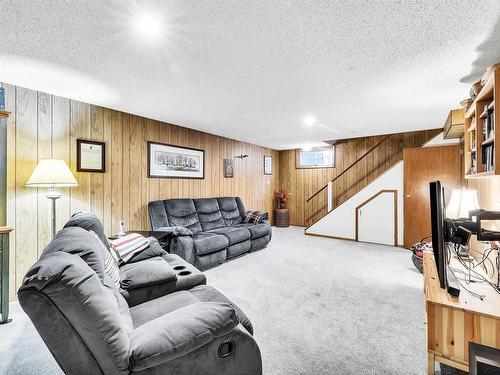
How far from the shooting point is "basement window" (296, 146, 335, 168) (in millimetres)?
6527

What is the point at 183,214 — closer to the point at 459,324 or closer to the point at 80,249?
the point at 80,249

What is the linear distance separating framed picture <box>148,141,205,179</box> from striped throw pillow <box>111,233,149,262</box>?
159cm

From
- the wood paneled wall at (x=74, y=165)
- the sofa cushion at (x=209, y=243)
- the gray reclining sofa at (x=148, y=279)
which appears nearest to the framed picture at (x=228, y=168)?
the wood paneled wall at (x=74, y=165)

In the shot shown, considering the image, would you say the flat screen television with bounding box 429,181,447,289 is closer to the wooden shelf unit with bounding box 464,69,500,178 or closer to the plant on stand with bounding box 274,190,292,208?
the wooden shelf unit with bounding box 464,69,500,178

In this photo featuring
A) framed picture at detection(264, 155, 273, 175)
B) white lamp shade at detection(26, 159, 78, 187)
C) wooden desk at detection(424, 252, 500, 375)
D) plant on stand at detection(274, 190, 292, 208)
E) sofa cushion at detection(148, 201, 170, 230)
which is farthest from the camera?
plant on stand at detection(274, 190, 292, 208)

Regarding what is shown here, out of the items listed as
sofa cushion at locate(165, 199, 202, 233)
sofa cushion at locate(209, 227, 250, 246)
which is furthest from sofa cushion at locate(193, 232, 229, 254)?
sofa cushion at locate(165, 199, 202, 233)

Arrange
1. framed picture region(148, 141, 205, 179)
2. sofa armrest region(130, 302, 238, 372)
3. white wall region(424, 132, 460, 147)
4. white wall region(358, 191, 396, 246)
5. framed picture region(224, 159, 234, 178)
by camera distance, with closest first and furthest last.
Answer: sofa armrest region(130, 302, 238, 372) < framed picture region(148, 141, 205, 179) < white wall region(424, 132, 460, 147) < white wall region(358, 191, 396, 246) < framed picture region(224, 159, 234, 178)

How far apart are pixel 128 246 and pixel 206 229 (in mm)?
1947

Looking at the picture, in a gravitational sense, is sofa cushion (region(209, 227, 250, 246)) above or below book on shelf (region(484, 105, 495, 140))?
below

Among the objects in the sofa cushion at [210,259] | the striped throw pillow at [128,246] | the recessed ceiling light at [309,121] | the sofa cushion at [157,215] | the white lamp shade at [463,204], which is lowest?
the sofa cushion at [210,259]

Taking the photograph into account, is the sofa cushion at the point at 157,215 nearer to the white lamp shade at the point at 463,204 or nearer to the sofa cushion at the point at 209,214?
the sofa cushion at the point at 209,214

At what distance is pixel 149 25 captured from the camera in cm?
161

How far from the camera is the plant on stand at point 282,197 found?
23.2 ft

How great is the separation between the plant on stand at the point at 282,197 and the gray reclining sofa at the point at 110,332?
19.5ft
